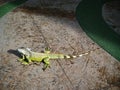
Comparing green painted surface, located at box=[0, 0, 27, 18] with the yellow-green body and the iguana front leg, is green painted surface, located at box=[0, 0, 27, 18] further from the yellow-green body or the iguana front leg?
the iguana front leg

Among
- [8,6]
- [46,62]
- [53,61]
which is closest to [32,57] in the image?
[46,62]

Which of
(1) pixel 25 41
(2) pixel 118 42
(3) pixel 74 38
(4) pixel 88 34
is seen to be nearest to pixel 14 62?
(1) pixel 25 41

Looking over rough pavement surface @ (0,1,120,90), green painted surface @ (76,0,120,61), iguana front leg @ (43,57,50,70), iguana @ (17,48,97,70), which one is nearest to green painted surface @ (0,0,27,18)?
rough pavement surface @ (0,1,120,90)

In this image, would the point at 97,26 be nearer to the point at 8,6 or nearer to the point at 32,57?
the point at 32,57

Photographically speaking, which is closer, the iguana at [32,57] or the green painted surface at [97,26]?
the iguana at [32,57]

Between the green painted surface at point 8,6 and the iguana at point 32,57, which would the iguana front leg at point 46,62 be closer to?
the iguana at point 32,57

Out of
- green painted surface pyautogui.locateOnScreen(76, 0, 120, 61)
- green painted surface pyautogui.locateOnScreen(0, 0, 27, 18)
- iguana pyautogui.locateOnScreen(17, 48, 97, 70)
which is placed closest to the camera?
iguana pyautogui.locateOnScreen(17, 48, 97, 70)

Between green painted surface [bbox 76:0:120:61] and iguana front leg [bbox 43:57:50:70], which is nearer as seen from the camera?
iguana front leg [bbox 43:57:50:70]

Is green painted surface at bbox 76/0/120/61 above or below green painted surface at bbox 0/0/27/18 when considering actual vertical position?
below

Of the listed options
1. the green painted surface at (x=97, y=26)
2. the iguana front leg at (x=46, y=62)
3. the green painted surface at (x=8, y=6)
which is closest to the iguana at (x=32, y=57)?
the iguana front leg at (x=46, y=62)
